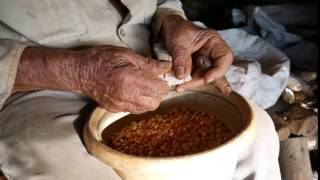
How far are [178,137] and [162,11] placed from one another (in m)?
0.52

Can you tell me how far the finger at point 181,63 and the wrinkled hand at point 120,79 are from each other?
0.09 m

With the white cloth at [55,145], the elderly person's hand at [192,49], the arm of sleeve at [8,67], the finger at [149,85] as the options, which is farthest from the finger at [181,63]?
the arm of sleeve at [8,67]

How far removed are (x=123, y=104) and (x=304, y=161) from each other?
96cm

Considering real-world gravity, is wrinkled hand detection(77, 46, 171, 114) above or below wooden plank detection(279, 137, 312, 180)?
above

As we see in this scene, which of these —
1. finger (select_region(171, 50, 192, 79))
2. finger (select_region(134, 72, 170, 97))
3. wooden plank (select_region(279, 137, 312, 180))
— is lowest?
wooden plank (select_region(279, 137, 312, 180))

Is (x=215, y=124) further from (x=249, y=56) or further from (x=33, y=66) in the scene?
(x=249, y=56)

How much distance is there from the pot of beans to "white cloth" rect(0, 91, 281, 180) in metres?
0.05

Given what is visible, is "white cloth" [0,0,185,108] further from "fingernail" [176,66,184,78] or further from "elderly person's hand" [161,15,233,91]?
"fingernail" [176,66,184,78]

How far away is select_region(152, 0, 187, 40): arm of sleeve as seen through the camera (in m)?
1.44

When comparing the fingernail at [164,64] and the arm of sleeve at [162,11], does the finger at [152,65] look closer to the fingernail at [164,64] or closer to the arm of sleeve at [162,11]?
the fingernail at [164,64]

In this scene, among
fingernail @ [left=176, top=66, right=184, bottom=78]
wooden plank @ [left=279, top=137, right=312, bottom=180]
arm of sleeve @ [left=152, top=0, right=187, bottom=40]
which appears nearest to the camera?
fingernail @ [left=176, top=66, right=184, bottom=78]

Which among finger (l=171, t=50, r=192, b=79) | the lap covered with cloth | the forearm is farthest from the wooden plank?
the forearm

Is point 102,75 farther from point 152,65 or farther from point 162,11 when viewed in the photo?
point 162,11

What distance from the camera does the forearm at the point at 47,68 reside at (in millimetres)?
1066
